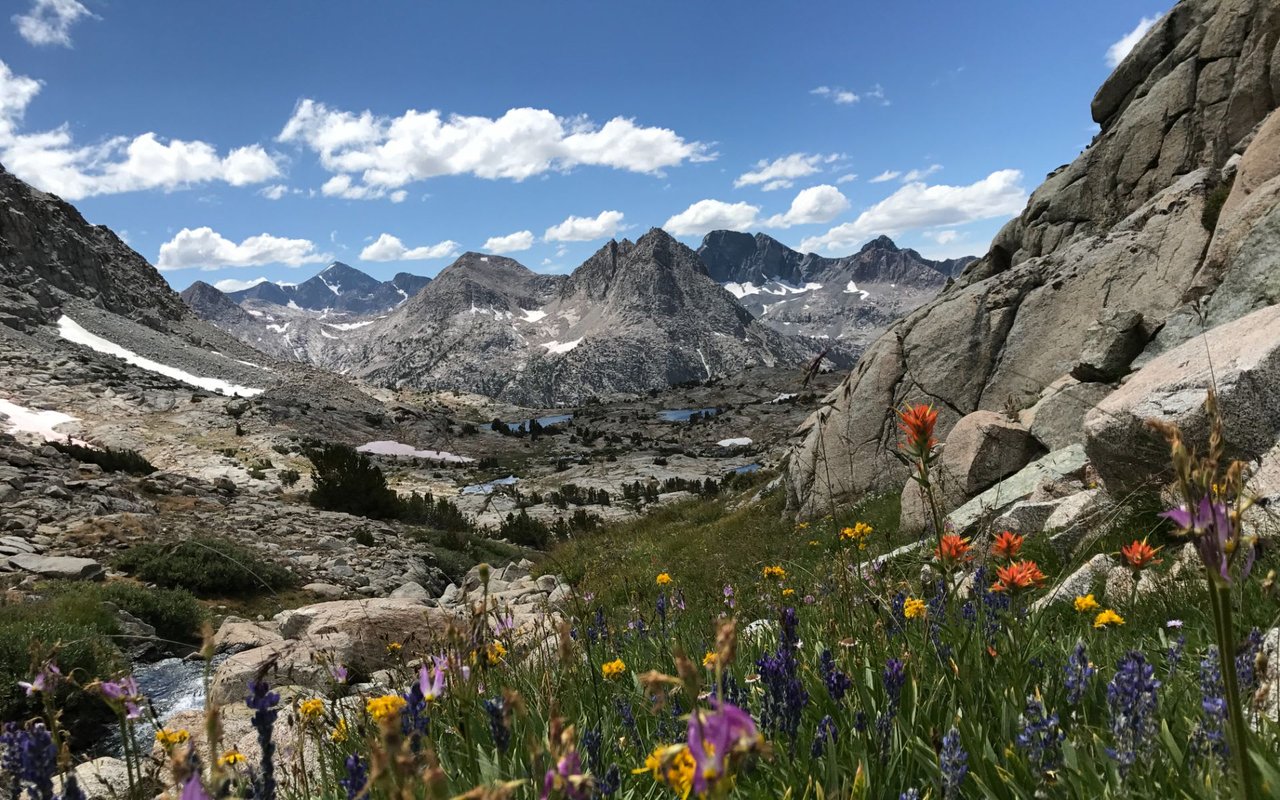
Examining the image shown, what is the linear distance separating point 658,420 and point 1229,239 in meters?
62.0

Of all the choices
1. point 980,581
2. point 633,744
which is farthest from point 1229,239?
point 633,744

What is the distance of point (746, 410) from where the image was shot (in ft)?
237

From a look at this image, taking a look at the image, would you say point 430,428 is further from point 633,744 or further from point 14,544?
point 633,744

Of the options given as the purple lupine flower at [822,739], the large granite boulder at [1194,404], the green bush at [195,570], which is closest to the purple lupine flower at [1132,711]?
the purple lupine flower at [822,739]

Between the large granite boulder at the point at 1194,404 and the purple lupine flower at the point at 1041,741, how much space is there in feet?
13.7

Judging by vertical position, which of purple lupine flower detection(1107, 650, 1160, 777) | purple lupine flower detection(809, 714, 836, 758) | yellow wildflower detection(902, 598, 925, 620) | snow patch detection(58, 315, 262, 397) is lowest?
yellow wildflower detection(902, 598, 925, 620)

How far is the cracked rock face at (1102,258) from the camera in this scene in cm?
1243

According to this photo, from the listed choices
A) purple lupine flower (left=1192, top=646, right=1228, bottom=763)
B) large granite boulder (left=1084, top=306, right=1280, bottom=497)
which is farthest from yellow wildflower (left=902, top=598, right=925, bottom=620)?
large granite boulder (left=1084, top=306, right=1280, bottom=497)

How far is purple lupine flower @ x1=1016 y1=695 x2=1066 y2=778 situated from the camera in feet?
5.27

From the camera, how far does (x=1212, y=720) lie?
1597mm

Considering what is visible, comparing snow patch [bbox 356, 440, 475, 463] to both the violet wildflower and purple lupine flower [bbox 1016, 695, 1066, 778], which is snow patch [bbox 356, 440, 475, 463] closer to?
the violet wildflower

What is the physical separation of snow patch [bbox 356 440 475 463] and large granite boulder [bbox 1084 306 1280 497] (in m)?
39.3

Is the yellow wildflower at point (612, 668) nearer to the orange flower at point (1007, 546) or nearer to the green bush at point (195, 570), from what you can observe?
the orange flower at point (1007, 546)

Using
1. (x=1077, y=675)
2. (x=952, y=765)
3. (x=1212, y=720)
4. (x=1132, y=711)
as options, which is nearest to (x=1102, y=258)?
(x=1077, y=675)
